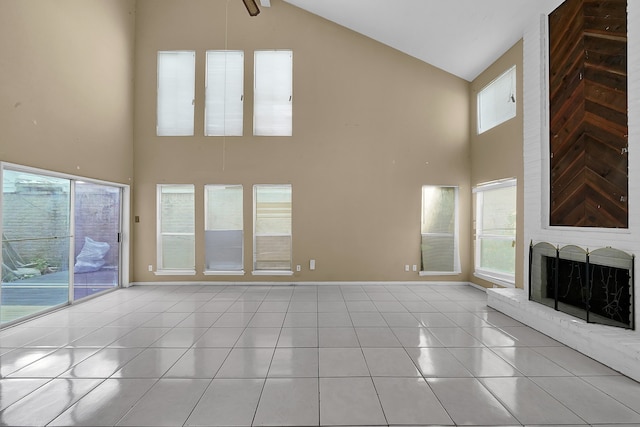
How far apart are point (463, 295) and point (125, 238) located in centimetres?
666

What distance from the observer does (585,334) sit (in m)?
3.04

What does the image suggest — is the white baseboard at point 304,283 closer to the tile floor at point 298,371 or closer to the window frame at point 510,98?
the tile floor at point 298,371

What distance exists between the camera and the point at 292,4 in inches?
247

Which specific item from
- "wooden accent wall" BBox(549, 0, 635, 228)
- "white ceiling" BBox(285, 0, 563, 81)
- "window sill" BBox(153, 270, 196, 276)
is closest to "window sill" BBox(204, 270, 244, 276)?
"window sill" BBox(153, 270, 196, 276)

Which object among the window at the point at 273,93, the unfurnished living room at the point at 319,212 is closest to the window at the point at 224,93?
the unfurnished living room at the point at 319,212

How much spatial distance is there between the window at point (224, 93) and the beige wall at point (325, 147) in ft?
0.52

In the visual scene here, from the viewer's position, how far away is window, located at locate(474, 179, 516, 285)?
5.17m

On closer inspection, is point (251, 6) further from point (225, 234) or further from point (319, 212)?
point (225, 234)

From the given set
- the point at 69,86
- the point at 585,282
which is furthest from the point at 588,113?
the point at 69,86

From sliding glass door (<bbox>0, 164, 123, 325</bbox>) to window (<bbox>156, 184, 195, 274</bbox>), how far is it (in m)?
0.79

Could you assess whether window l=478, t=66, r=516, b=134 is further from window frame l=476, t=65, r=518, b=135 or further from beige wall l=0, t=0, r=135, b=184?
beige wall l=0, t=0, r=135, b=184

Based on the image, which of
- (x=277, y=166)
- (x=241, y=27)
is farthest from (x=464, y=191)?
(x=241, y=27)

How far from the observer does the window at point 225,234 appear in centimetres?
632

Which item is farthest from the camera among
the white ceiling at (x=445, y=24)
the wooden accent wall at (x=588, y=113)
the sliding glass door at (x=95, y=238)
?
the sliding glass door at (x=95, y=238)
